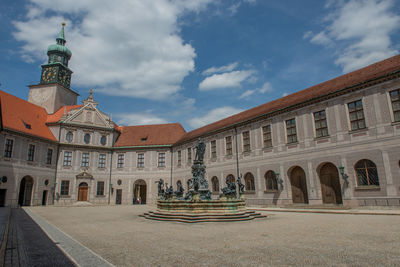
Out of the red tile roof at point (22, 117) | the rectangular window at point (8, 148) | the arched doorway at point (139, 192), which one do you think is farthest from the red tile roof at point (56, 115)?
the arched doorway at point (139, 192)

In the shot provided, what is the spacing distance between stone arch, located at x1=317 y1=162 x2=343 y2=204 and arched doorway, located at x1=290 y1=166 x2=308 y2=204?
1608 millimetres

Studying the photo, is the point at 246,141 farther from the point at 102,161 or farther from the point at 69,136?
the point at 69,136

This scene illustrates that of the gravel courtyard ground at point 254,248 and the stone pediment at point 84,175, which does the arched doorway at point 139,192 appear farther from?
the gravel courtyard ground at point 254,248

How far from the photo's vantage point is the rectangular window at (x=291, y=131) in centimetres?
2422

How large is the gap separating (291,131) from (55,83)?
126ft

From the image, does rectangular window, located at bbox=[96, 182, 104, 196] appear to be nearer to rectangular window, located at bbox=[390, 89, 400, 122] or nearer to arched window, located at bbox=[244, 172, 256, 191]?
arched window, located at bbox=[244, 172, 256, 191]

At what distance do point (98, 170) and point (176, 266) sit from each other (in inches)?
1478

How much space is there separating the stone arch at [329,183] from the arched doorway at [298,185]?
1608mm

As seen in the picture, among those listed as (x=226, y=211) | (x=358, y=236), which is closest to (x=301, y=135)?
(x=226, y=211)

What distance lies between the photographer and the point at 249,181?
28141 mm

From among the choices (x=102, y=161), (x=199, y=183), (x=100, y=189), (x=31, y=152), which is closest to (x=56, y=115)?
(x=31, y=152)

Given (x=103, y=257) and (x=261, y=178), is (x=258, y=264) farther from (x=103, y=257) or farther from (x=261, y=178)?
(x=261, y=178)

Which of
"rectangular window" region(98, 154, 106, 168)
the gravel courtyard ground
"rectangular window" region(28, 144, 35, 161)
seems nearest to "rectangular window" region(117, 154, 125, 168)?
"rectangular window" region(98, 154, 106, 168)

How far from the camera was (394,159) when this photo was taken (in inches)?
699
